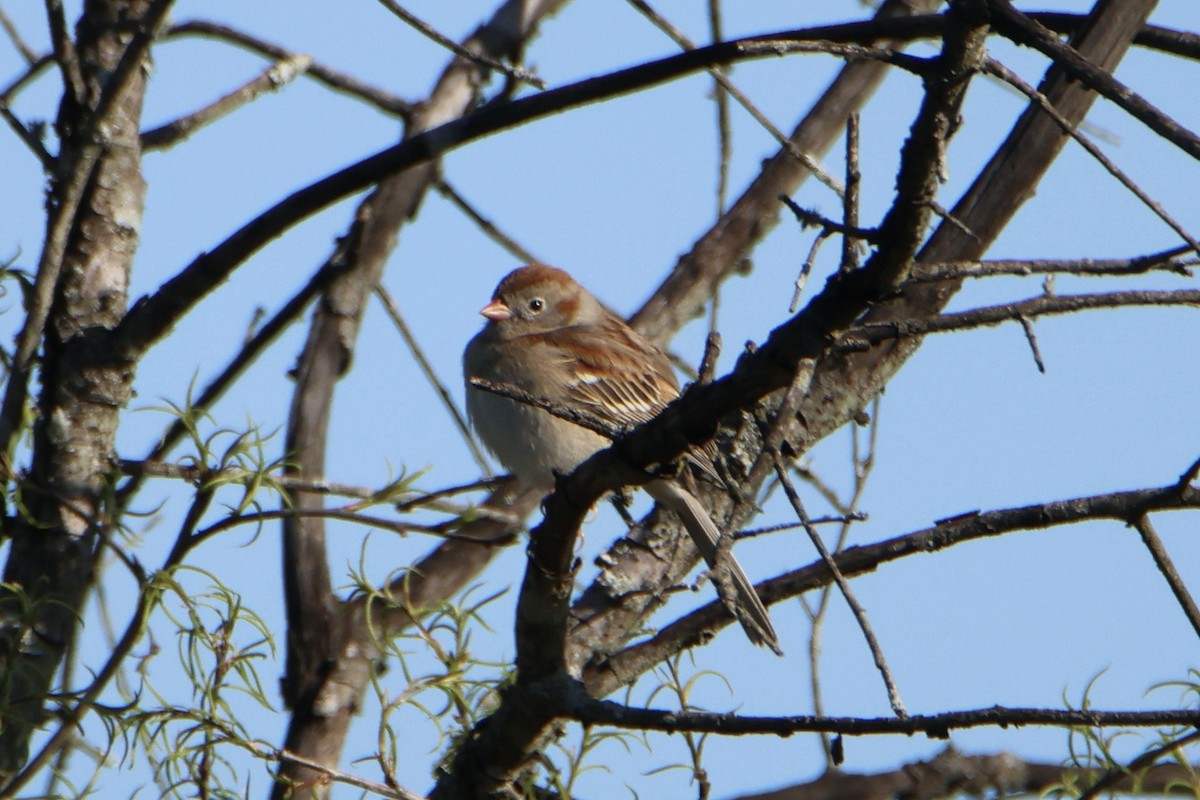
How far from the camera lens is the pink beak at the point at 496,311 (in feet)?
20.0

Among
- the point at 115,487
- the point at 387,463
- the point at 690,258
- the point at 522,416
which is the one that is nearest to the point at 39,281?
the point at 115,487

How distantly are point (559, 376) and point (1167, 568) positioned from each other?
3.57 meters

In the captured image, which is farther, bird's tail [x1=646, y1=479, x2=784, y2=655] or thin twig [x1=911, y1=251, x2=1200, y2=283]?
bird's tail [x1=646, y1=479, x2=784, y2=655]

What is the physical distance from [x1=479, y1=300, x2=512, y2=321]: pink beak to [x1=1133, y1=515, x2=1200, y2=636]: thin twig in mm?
4024

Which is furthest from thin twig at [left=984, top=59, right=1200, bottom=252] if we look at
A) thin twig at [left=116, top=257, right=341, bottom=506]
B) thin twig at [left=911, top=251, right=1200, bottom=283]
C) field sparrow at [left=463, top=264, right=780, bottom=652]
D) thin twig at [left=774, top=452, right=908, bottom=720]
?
thin twig at [left=116, top=257, right=341, bottom=506]

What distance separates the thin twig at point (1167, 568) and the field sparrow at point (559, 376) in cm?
194

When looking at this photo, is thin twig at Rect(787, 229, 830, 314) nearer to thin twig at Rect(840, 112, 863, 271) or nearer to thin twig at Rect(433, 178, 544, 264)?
thin twig at Rect(840, 112, 863, 271)

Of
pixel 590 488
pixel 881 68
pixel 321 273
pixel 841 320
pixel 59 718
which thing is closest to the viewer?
pixel 841 320

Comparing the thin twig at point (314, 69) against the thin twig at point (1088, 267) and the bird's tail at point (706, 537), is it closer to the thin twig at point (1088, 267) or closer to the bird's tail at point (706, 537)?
the bird's tail at point (706, 537)

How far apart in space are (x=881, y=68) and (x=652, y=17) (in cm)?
196

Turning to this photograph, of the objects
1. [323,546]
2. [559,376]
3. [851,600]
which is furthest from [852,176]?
[559,376]

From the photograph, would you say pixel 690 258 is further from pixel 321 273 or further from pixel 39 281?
A: pixel 39 281

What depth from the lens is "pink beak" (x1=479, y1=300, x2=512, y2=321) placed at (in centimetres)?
609

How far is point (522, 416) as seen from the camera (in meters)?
5.14
